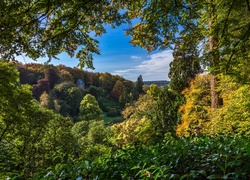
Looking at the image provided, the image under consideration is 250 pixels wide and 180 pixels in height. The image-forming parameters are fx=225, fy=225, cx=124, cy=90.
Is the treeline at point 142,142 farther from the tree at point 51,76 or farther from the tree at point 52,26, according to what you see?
the tree at point 51,76

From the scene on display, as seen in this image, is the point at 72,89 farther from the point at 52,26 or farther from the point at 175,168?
the point at 175,168

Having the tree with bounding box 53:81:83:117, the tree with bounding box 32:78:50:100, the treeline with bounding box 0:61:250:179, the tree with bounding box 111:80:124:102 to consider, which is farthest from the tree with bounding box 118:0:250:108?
the tree with bounding box 111:80:124:102

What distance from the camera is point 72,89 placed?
112ft

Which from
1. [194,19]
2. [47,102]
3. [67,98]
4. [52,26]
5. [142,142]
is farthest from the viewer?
[67,98]

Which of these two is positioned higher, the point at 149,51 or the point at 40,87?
the point at 40,87

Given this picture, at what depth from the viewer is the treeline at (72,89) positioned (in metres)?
32.5

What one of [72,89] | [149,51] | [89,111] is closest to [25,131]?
[149,51]

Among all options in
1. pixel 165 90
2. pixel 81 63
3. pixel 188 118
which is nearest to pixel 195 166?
pixel 81 63

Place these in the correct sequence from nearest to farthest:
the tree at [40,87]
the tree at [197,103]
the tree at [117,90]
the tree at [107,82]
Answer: the tree at [197,103] < the tree at [40,87] < the tree at [117,90] < the tree at [107,82]

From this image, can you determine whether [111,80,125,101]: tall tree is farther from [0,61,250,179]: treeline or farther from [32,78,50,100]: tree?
[0,61,250,179]: treeline

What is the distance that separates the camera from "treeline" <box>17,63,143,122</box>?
32531 millimetres

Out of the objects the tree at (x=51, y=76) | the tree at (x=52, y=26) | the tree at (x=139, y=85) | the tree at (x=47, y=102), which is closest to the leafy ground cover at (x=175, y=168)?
the tree at (x=52, y=26)

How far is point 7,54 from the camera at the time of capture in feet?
9.57

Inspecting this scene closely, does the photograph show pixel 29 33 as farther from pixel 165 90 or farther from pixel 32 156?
pixel 165 90
